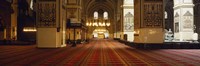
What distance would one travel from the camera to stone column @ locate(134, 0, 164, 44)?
16516 mm

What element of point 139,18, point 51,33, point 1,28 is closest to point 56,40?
point 51,33

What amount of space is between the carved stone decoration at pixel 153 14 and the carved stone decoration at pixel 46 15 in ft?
15.9

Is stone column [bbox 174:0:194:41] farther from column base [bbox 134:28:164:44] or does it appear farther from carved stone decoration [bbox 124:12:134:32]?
carved stone decoration [bbox 124:12:134:32]

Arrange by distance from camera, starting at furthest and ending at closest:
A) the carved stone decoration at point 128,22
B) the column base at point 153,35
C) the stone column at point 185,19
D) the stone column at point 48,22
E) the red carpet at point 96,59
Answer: the carved stone decoration at point 128,22
the stone column at point 185,19
the column base at point 153,35
the stone column at point 48,22
the red carpet at point 96,59

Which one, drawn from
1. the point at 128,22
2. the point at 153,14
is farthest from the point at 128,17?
the point at 153,14

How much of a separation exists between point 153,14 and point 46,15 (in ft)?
18.7

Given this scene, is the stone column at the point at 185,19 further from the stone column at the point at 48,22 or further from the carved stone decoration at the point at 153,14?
the stone column at the point at 48,22

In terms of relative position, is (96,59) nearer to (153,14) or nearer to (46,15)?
(46,15)

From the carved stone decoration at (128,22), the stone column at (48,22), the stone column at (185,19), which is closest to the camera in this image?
the stone column at (48,22)

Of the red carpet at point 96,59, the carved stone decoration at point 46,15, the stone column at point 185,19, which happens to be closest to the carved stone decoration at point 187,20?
the stone column at point 185,19

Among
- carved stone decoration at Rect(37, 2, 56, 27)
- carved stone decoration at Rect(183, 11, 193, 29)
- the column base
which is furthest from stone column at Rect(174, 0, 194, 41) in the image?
carved stone decoration at Rect(37, 2, 56, 27)

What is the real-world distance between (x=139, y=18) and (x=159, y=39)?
156cm

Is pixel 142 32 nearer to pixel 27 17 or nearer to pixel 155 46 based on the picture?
pixel 155 46

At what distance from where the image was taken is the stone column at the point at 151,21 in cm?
1652
